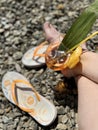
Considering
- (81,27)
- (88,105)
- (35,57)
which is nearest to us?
(88,105)

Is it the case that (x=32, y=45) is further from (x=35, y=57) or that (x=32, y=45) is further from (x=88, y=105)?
(x=88, y=105)

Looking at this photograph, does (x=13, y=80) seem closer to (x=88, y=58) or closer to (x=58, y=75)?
(x=58, y=75)

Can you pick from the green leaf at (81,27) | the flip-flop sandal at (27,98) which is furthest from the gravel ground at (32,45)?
the green leaf at (81,27)

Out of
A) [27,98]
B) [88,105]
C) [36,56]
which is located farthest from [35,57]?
[88,105]

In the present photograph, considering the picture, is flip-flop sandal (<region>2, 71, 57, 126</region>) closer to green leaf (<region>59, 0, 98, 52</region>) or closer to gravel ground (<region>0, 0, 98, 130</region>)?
gravel ground (<region>0, 0, 98, 130</region>)

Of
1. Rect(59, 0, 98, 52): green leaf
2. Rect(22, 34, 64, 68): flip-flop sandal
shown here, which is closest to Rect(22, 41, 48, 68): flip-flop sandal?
Rect(22, 34, 64, 68): flip-flop sandal

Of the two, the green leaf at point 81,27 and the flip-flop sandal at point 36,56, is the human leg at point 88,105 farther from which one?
the flip-flop sandal at point 36,56
